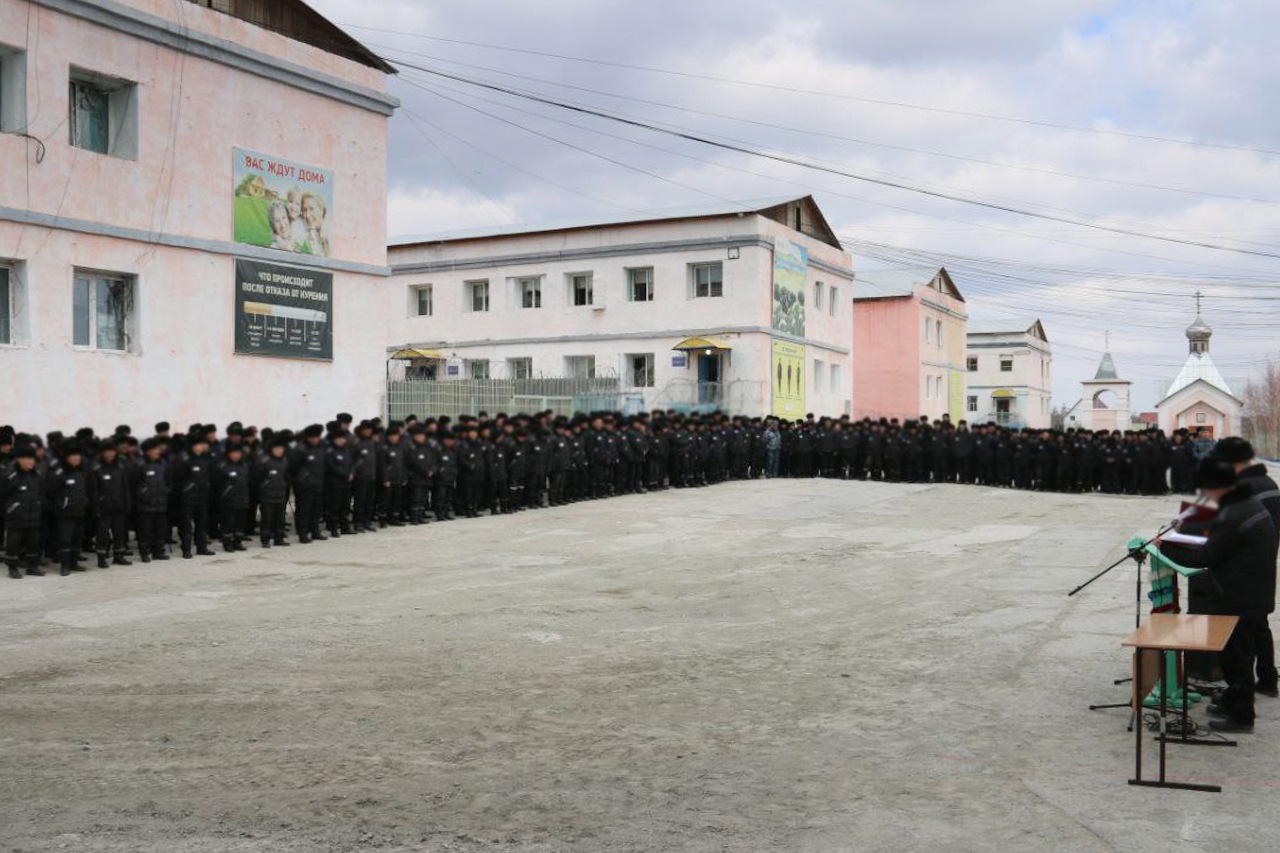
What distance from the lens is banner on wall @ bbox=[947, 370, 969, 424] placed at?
53.9 m

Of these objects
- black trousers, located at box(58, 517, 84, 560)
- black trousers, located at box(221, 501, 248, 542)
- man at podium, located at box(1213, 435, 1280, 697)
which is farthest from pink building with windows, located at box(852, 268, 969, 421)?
man at podium, located at box(1213, 435, 1280, 697)

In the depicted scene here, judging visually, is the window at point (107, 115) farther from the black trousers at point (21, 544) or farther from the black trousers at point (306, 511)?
the black trousers at point (21, 544)

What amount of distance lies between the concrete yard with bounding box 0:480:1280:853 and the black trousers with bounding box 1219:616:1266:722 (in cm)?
20

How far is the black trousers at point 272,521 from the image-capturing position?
16.0m

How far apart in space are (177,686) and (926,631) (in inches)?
247

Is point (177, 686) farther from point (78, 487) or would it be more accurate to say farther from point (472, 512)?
point (472, 512)

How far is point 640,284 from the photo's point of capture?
38.0 meters

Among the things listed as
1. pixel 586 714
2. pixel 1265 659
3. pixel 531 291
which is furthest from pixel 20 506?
pixel 531 291

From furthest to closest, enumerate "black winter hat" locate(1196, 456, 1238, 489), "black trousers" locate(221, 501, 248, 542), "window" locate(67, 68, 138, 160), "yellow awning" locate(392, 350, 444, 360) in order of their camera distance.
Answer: "yellow awning" locate(392, 350, 444, 360), "window" locate(67, 68, 138, 160), "black trousers" locate(221, 501, 248, 542), "black winter hat" locate(1196, 456, 1238, 489)

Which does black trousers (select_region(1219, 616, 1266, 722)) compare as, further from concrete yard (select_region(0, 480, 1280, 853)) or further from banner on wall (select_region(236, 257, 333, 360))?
banner on wall (select_region(236, 257, 333, 360))

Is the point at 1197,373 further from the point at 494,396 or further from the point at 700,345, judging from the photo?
the point at 494,396

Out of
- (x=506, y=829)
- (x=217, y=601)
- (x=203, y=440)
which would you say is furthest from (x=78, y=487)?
(x=506, y=829)

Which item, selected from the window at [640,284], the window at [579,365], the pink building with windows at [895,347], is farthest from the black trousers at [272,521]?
the pink building with windows at [895,347]

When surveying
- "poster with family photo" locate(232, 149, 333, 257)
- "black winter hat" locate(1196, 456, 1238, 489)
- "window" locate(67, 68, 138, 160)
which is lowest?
"black winter hat" locate(1196, 456, 1238, 489)
